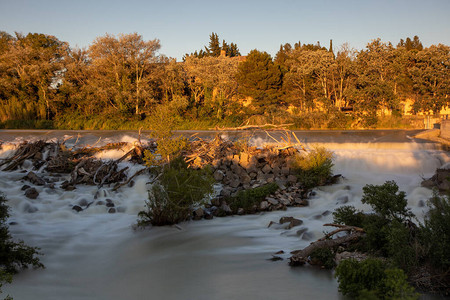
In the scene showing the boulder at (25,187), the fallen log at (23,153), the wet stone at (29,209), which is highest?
the fallen log at (23,153)

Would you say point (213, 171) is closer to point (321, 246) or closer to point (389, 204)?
point (321, 246)

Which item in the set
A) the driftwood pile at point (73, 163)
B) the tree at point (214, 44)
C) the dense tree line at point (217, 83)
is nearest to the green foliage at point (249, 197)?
the driftwood pile at point (73, 163)

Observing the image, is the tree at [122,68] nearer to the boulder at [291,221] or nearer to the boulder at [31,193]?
the boulder at [31,193]

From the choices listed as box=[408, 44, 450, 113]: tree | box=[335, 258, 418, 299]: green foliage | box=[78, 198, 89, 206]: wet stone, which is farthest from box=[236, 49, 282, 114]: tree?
box=[335, 258, 418, 299]: green foliage

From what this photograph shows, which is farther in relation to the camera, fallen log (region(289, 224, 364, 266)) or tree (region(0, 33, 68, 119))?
tree (region(0, 33, 68, 119))

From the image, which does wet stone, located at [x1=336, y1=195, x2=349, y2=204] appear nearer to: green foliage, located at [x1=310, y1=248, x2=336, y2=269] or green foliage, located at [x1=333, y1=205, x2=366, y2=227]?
green foliage, located at [x1=333, y1=205, x2=366, y2=227]

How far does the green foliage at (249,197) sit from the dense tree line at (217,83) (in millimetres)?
20392

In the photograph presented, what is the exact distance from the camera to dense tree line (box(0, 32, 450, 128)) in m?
30.2

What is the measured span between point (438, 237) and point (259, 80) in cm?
2906

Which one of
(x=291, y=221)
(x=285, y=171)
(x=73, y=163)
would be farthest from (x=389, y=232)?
(x=73, y=163)

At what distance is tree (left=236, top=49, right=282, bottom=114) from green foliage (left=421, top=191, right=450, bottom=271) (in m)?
28.0

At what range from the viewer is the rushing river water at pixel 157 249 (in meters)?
5.02

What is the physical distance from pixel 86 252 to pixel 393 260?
4793 millimetres

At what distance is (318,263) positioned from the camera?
17.8 feet
